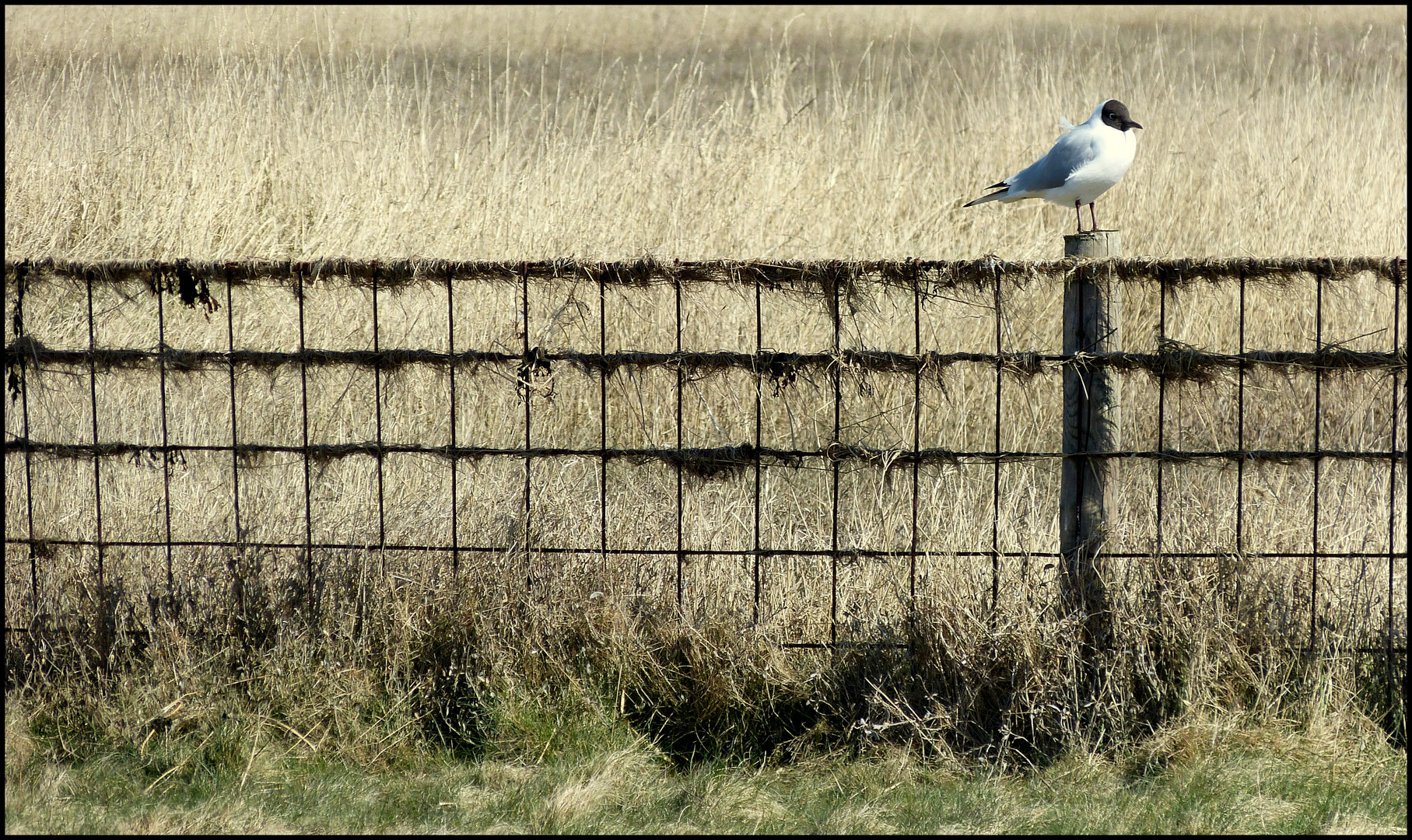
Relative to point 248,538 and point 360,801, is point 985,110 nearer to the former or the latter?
point 248,538

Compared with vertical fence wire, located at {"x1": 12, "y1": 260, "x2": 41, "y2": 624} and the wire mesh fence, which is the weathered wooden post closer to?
the wire mesh fence

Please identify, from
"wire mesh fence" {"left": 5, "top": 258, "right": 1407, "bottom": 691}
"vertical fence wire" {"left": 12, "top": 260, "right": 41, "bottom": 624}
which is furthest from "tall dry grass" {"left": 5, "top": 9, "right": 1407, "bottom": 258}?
"vertical fence wire" {"left": 12, "top": 260, "right": 41, "bottom": 624}

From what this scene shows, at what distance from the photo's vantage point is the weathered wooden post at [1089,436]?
9.61 feet

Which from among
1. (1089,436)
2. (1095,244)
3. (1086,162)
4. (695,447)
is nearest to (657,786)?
(695,447)

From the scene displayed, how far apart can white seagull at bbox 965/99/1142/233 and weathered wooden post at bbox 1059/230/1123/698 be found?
0.64 meters

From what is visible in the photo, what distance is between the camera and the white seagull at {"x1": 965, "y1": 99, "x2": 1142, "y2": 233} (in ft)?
11.9

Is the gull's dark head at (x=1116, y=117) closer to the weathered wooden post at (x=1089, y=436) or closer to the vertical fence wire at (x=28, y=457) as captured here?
the weathered wooden post at (x=1089, y=436)

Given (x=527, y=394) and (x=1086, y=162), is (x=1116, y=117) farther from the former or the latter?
(x=527, y=394)

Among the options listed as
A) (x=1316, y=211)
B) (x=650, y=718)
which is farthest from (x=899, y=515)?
(x=1316, y=211)

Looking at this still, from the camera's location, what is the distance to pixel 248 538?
3580 mm

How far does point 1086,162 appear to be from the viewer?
3650 mm

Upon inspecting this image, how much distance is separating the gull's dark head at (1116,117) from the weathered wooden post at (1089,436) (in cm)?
105

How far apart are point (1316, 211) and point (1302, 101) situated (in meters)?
1.24

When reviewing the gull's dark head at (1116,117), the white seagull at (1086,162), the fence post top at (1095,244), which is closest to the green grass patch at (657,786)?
the fence post top at (1095,244)
